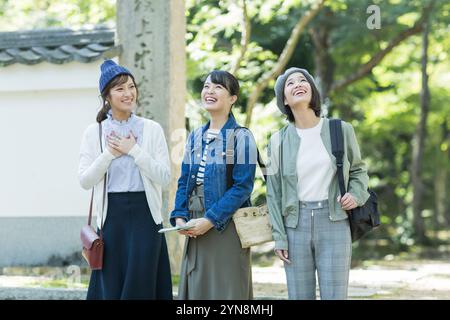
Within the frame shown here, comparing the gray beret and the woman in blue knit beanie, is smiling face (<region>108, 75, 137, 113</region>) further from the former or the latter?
the gray beret

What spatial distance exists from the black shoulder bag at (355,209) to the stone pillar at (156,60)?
4.07 meters

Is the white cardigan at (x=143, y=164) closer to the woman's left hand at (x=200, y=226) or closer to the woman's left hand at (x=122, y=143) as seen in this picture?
the woman's left hand at (x=122, y=143)

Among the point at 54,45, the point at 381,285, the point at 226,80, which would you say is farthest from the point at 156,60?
the point at 226,80

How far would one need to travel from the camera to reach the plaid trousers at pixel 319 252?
466 centimetres

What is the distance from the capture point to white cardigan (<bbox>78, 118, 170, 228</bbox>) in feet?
15.7

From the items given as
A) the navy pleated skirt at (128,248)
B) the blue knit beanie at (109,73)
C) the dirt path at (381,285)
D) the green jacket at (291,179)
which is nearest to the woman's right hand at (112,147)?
the navy pleated skirt at (128,248)

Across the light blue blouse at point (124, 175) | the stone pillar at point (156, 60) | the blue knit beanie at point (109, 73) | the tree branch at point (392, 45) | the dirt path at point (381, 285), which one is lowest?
the dirt path at point (381, 285)

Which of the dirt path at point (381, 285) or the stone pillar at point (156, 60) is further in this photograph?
the stone pillar at point (156, 60)

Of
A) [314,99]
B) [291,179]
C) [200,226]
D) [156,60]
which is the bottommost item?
[200,226]

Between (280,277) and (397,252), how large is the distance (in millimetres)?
10385

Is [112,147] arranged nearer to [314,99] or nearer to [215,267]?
[215,267]

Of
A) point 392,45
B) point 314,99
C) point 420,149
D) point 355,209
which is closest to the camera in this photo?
point 355,209

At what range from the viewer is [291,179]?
186 inches

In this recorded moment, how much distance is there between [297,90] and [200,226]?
3.49 ft
